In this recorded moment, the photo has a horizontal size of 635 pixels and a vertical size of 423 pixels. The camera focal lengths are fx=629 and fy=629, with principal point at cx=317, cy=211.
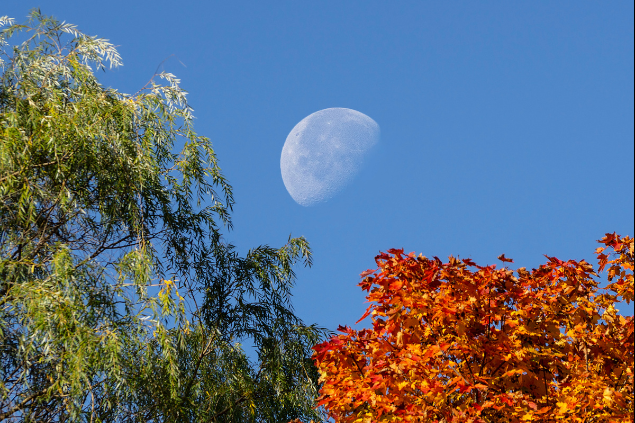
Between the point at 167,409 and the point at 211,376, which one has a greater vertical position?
the point at 211,376

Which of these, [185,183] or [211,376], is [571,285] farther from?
[185,183]

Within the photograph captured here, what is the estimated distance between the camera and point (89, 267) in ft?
18.2

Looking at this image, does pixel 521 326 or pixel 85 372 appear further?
pixel 85 372

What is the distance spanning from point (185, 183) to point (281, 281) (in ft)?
5.61

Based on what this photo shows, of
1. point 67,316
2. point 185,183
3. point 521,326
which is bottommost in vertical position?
point 521,326

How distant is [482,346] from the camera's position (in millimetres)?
4215

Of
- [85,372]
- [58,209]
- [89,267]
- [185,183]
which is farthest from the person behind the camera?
[185,183]

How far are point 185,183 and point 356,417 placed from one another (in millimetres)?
4311

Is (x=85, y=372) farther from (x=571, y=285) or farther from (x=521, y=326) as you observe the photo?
(x=571, y=285)

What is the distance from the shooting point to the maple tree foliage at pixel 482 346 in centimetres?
400

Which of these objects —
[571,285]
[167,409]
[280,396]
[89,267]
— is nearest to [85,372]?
[89,267]

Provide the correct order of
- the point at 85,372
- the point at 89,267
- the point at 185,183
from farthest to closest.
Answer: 1. the point at 185,183
2. the point at 89,267
3. the point at 85,372

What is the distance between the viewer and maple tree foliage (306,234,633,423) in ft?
13.1

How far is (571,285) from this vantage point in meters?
4.43
